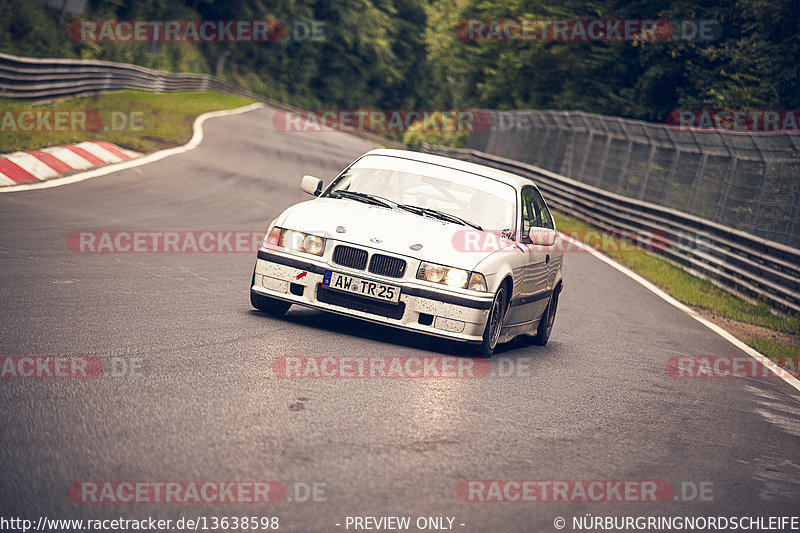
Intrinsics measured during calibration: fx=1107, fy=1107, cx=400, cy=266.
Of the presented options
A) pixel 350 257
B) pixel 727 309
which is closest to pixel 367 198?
pixel 350 257

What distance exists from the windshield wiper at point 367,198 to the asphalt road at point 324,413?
1.04 meters

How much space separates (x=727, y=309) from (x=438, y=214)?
791 centimetres

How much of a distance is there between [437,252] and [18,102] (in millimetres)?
17473

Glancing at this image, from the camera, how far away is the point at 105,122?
1021 inches

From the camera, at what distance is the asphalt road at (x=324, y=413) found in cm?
480

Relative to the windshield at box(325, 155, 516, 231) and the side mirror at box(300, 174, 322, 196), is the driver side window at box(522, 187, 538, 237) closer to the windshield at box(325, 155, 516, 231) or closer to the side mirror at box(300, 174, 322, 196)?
the windshield at box(325, 155, 516, 231)

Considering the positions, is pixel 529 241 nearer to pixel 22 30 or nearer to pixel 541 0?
pixel 22 30

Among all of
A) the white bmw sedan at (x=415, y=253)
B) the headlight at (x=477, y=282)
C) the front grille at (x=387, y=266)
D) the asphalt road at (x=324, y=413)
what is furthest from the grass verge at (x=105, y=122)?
the headlight at (x=477, y=282)

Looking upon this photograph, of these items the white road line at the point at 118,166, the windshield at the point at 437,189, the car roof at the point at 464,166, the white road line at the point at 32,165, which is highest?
the car roof at the point at 464,166

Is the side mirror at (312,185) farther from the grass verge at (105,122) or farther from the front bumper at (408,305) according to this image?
the grass verge at (105,122)

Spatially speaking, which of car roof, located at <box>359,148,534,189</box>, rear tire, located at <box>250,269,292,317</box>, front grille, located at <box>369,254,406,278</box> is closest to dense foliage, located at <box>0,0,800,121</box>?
car roof, located at <box>359,148,534,189</box>

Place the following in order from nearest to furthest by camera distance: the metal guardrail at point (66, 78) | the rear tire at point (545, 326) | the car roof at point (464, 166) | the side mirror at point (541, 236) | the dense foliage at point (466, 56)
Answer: the side mirror at point (541, 236) → the car roof at point (464, 166) → the rear tire at point (545, 326) → the metal guardrail at point (66, 78) → the dense foliage at point (466, 56)

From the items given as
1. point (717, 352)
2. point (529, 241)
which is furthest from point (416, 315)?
point (717, 352)

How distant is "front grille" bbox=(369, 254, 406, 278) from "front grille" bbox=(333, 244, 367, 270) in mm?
72
